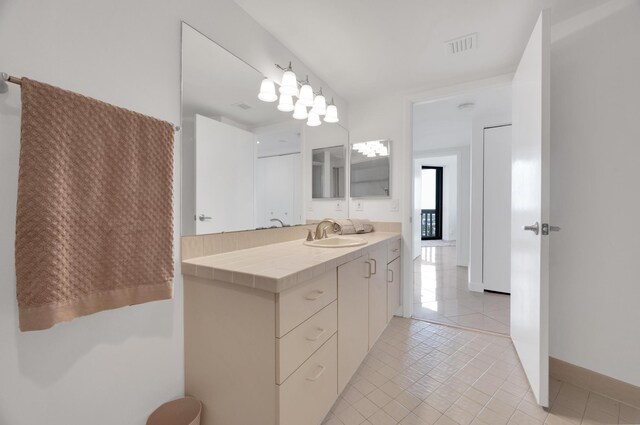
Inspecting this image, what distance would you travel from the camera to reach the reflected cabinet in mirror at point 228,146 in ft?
3.98

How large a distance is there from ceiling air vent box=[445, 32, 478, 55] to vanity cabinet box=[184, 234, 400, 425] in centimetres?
160

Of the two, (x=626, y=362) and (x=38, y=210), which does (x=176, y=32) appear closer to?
(x=38, y=210)

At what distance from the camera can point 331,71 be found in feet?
7.02

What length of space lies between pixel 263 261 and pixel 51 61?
96 centimetres

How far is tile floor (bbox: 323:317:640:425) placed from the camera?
1301 millimetres

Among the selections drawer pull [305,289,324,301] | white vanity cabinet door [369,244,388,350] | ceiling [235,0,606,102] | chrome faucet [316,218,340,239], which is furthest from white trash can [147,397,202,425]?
ceiling [235,0,606,102]

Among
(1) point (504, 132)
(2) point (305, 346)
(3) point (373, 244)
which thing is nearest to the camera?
(2) point (305, 346)

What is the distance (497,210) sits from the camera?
311 centimetres

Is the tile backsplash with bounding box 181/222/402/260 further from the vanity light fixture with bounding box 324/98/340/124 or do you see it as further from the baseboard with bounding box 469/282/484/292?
the baseboard with bounding box 469/282/484/292

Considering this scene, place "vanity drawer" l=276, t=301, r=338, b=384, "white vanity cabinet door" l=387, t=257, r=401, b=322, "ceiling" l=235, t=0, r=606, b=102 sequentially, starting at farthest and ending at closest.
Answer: "white vanity cabinet door" l=387, t=257, r=401, b=322 < "ceiling" l=235, t=0, r=606, b=102 < "vanity drawer" l=276, t=301, r=338, b=384

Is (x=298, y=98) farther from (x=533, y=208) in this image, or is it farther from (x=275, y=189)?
(x=533, y=208)

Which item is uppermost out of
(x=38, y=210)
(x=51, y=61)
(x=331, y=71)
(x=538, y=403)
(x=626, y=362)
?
(x=331, y=71)

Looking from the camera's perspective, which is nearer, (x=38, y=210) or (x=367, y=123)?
(x=38, y=210)

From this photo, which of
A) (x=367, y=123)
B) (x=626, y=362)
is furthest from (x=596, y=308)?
(x=367, y=123)
